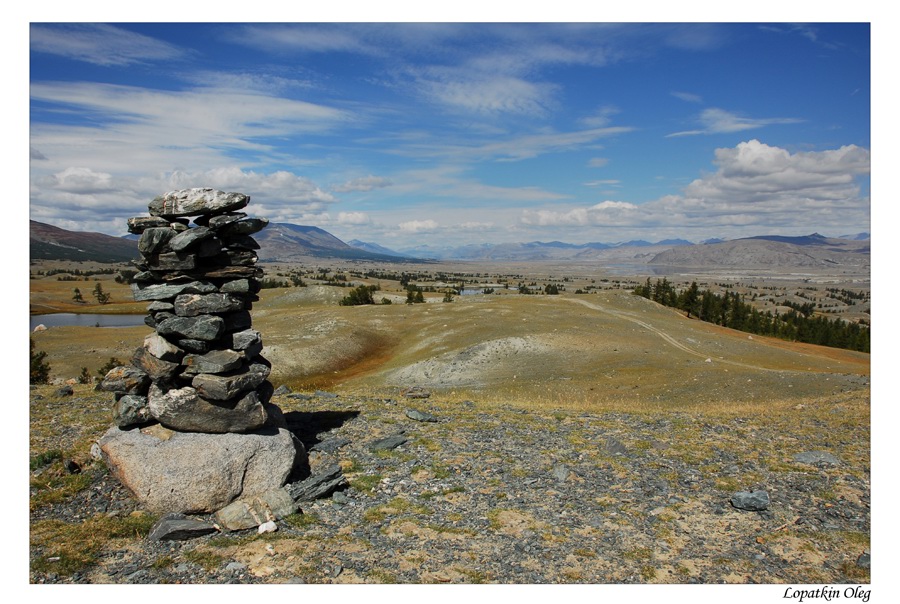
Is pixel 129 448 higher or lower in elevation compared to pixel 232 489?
higher

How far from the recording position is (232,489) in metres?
13.9

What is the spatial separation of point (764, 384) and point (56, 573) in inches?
1512

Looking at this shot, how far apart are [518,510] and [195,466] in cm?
893

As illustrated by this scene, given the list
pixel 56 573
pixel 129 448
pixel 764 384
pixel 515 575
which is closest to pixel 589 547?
pixel 515 575

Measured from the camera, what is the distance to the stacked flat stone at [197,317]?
48.7 feet

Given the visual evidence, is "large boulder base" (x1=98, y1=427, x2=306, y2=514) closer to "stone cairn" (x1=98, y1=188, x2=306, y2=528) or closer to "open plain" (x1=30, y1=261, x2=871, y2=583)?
"stone cairn" (x1=98, y1=188, x2=306, y2=528)

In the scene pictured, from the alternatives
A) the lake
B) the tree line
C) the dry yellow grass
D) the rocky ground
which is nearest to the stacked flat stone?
the rocky ground

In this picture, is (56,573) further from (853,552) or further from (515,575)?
(853,552)

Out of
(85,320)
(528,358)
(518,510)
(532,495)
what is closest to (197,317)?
(518,510)

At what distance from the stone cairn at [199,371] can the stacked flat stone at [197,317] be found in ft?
0.10

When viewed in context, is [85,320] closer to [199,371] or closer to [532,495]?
[199,371]

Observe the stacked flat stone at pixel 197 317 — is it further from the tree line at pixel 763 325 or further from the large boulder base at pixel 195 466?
the tree line at pixel 763 325

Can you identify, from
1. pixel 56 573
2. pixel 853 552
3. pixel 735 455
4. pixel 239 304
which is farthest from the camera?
pixel 735 455

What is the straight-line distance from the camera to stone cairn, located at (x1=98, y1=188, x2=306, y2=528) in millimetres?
14156
